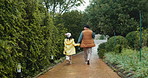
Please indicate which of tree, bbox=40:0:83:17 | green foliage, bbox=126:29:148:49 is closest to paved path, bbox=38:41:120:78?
green foliage, bbox=126:29:148:49

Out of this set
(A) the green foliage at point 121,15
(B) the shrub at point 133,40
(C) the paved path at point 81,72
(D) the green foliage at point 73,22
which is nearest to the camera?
(C) the paved path at point 81,72

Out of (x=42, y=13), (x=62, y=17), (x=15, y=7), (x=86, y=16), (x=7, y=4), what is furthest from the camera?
(x=86, y=16)

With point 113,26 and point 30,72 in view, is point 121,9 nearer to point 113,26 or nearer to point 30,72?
point 113,26

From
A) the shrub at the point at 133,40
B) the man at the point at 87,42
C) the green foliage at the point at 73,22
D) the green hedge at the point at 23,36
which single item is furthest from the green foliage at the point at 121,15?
the green hedge at the point at 23,36

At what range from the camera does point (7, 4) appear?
495 centimetres

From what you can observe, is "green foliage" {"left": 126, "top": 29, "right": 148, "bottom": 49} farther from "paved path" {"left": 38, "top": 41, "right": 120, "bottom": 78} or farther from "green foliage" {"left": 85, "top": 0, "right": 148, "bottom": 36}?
"paved path" {"left": 38, "top": 41, "right": 120, "bottom": 78}

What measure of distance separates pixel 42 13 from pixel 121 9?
35.8 feet

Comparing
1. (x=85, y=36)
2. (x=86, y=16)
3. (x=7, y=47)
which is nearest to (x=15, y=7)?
(x=7, y=47)

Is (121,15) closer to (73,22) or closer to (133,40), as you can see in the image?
(133,40)

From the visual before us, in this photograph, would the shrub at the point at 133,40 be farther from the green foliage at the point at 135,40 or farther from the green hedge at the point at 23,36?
the green hedge at the point at 23,36

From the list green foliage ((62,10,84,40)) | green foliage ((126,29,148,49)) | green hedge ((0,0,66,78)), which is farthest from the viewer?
green foliage ((62,10,84,40))

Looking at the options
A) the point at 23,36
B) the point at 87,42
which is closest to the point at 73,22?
the point at 87,42

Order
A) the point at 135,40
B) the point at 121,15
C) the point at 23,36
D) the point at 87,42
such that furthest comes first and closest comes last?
the point at 121,15 < the point at 135,40 < the point at 87,42 < the point at 23,36

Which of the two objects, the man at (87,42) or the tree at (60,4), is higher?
the tree at (60,4)
